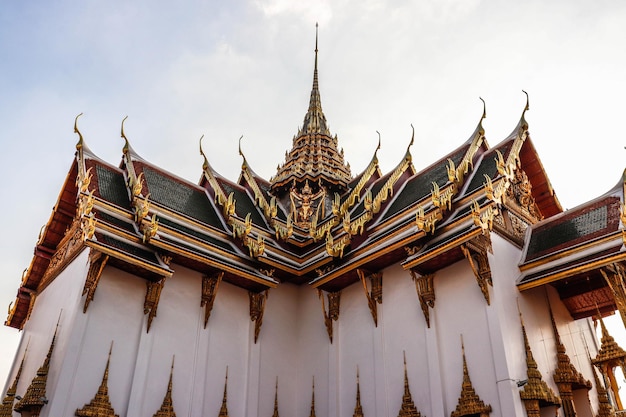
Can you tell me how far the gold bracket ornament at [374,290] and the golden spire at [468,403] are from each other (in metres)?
1.89

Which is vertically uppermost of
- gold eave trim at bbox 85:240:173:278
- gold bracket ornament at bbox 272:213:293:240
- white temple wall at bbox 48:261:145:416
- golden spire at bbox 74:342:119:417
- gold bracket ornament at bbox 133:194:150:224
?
gold bracket ornament at bbox 272:213:293:240

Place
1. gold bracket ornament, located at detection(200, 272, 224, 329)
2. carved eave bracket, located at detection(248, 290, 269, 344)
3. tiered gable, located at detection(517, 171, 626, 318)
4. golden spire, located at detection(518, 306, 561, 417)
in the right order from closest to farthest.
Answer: golden spire, located at detection(518, 306, 561, 417) < tiered gable, located at detection(517, 171, 626, 318) < gold bracket ornament, located at detection(200, 272, 224, 329) < carved eave bracket, located at detection(248, 290, 269, 344)

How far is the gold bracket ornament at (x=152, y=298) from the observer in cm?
775

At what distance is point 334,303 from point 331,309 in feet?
0.38

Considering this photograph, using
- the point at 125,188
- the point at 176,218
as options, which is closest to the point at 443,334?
the point at 176,218

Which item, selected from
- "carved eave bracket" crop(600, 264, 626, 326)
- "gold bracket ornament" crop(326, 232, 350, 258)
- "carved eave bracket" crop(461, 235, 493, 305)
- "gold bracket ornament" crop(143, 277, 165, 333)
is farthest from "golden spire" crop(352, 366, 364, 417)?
"carved eave bracket" crop(600, 264, 626, 326)

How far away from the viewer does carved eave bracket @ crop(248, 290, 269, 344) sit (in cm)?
888

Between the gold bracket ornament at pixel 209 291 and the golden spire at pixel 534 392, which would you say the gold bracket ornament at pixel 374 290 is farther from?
the golden spire at pixel 534 392

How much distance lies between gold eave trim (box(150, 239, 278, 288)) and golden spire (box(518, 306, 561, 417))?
413 centimetres

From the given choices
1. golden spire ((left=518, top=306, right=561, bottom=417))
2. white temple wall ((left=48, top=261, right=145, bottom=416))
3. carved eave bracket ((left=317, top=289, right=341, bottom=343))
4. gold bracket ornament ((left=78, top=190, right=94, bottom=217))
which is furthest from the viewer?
carved eave bracket ((left=317, top=289, right=341, bottom=343))

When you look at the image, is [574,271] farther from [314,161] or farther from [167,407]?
[314,161]

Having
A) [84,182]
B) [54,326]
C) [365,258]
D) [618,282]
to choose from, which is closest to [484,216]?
[618,282]

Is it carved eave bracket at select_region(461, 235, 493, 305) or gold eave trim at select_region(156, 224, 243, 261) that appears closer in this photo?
carved eave bracket at select_region(461, 235, 493, 305)

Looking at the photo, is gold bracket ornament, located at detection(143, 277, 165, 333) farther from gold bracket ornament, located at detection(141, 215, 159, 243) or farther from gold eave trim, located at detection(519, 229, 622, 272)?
gold eave trim, located at detection(519, 229, 622, 272)
